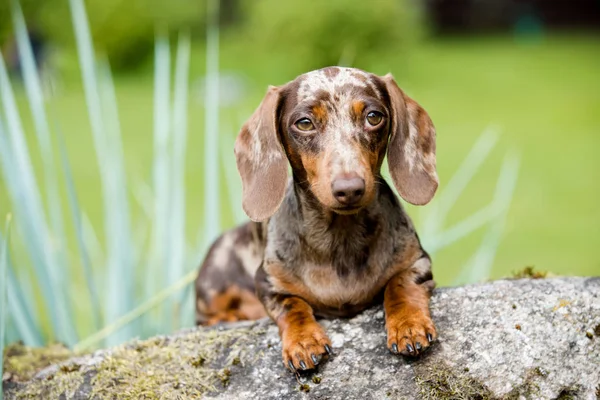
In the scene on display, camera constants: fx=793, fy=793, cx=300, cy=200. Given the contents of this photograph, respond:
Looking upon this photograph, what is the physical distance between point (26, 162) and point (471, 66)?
14.1 metres

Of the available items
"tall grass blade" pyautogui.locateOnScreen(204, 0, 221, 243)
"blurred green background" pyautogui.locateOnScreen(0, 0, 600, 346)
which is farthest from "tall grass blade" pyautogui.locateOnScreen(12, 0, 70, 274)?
"blurred green background" pyautogui.locateOnScreen(0, 0, 600, 346)

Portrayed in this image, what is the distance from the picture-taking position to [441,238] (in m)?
3.89

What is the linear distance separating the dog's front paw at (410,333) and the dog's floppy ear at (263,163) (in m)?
0.56

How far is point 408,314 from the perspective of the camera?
99.6 inches

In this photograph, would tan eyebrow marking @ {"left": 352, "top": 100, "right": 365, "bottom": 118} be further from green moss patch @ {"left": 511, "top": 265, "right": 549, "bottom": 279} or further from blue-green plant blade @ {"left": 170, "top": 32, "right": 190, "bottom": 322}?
blue-green plant blade @ {"left": 170, "top": 32, "right": 190, "bottom": 322}

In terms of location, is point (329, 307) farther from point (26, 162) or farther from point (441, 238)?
point (26, 162)

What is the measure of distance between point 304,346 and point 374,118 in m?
0.78

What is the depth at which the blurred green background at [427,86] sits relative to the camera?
8.46 meters

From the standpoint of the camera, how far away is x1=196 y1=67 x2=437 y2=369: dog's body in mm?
2590

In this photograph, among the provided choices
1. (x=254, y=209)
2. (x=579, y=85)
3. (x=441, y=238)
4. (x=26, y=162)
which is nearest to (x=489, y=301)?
(x=254, y=209)

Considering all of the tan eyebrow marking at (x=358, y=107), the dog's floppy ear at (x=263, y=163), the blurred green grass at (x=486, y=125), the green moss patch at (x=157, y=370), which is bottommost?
the blurred green grass at (x=486, y=125)

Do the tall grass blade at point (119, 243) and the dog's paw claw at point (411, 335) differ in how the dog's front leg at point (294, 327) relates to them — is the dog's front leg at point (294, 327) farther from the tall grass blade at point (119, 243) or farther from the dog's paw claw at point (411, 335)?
the tall grass blade at point (119, 243)

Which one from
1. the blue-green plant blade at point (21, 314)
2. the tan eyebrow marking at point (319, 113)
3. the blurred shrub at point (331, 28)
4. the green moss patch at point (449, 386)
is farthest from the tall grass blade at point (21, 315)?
the blurred shrub at point (331, 28)

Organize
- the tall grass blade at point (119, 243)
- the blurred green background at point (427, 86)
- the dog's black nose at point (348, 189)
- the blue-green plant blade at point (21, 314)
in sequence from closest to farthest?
the dog's black nose at point (348, 189) < the blue-green plant blade at point (21, 314) < the tall grass blade at point (119, 243) < the blurred green background at point (427, 86)
